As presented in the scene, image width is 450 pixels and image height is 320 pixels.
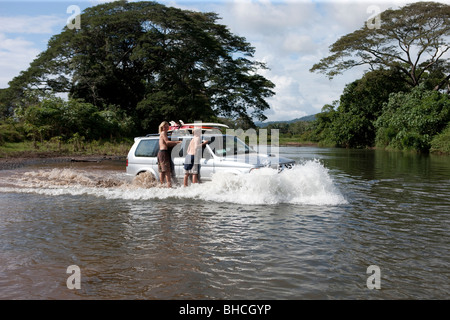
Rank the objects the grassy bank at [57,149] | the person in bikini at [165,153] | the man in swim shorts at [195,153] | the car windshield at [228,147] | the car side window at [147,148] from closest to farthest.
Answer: the man in swim shorts at [195,153] < the car windshield at [228,147] < the person in bikini at [165,153] < the car side window at [147,148] < the grassy bank at [57,149]

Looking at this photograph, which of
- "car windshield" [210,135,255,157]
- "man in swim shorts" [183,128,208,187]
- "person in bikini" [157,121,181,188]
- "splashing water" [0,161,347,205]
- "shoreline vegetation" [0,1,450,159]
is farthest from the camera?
"shoreline vegetation" [0,1,450,159]

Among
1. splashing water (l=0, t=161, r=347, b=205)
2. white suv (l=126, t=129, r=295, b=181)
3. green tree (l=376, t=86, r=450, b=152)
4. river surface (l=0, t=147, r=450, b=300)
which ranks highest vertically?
green tree (l=376, t=86, r=450, b=152)

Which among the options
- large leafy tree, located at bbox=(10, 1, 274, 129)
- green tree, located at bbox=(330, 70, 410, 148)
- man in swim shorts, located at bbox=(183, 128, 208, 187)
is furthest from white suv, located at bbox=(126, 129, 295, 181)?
green tree, located at bbox=(330, 70, 410, 148)

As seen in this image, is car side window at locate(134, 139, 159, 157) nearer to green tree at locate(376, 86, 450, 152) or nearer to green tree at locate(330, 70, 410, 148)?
green tree at locate(376, 86, 450, 152)

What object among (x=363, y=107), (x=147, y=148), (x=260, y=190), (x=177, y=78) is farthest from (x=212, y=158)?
(x=363, y=107)

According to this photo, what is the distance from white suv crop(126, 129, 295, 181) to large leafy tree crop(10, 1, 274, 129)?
2510 cm

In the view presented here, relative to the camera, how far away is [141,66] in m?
40.3

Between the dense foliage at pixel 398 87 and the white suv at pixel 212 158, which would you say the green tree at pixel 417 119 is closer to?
the dense foliage at pixel 398 87

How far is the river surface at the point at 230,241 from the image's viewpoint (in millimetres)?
4371

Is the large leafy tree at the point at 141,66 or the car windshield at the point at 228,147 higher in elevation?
the large leafy tree at the point at 141,66

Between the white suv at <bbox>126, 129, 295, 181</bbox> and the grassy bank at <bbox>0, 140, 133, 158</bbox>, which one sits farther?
the grassy bank at <bbox>0, 140, 133, 158</bbox>

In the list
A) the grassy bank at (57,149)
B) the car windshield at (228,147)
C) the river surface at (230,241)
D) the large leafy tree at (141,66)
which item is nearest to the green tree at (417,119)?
the large leafy tree at (141,66)

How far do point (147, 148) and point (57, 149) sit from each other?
16105 mm

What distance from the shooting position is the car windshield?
1036 cm
